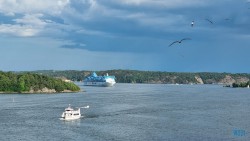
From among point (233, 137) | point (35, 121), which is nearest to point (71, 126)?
point (35, 121)

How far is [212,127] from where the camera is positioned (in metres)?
81.8

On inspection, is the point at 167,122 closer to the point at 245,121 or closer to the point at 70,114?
the point at 245,121

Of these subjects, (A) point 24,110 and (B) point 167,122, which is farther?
(A) point 24,110

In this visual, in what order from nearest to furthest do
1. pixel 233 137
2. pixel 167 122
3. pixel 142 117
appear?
pixel 233 137
pixel 167 122
pixel 142 117

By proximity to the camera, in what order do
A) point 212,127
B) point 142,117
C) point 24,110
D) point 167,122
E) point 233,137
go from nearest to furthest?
point 233,137 < point 212,127 < point 167,122 < point 142,117 < point 24,110

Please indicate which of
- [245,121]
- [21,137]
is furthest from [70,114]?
[245,121]

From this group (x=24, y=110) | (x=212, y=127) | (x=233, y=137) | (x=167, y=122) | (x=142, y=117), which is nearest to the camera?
(x=233, y=137)

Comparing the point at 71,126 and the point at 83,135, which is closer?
the point at 83,135

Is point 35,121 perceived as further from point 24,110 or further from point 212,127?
point 212,127

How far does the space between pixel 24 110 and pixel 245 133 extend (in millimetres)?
60462

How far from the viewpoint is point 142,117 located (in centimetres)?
9794

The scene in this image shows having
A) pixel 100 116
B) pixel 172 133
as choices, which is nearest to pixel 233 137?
pixel 172 133

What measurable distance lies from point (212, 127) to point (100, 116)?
2819 cm

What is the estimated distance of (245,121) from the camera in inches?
3597
